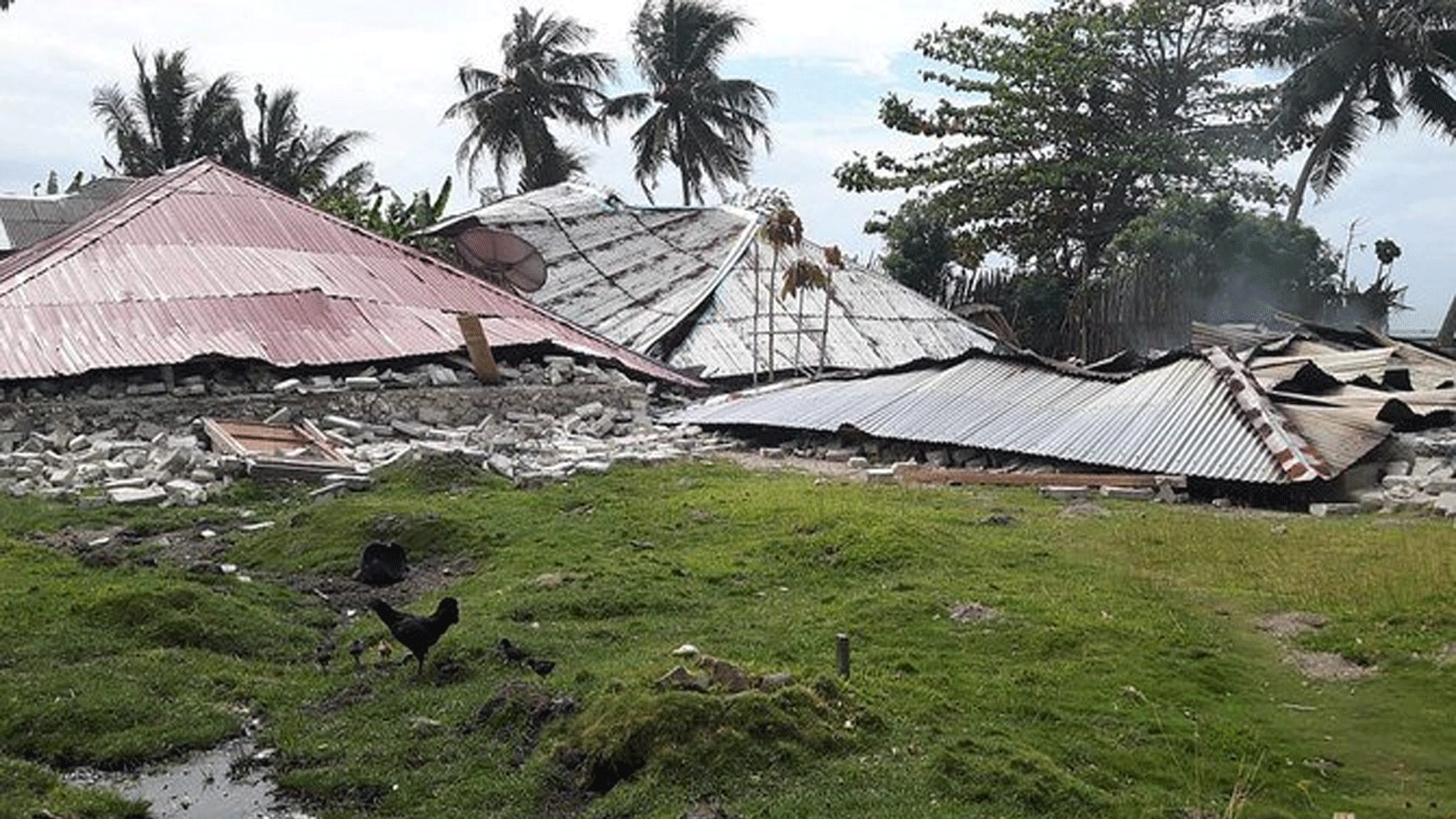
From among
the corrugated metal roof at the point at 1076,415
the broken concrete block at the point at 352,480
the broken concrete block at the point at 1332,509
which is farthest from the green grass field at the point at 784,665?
the broken concrete block at the point at 352,480

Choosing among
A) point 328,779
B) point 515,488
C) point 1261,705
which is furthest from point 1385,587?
point 515,488

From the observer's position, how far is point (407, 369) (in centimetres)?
2364

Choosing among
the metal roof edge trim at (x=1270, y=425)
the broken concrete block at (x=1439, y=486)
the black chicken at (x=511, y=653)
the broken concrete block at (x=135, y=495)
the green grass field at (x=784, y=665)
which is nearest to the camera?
the green grass field at (x=784, y=665)

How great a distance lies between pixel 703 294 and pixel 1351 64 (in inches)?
678

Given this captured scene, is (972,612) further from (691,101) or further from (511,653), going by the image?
(691,101)

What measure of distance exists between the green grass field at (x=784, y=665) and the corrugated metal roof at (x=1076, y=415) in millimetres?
1492

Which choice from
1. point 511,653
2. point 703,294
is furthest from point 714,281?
point 511,653

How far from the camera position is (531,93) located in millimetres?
46969

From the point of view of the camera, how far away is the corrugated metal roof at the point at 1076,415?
16641 millimetres

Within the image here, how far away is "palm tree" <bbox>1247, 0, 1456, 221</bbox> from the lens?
34094 mm

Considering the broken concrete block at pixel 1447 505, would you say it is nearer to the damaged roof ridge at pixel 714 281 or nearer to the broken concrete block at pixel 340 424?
the broken concrete block at pixel 340 424

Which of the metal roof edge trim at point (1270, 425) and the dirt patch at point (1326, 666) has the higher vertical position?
the metal roof edge trim at point (1270, 425)

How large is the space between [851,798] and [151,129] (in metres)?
42.5

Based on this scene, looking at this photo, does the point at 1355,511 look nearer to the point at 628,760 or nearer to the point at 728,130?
the point at 628,760
